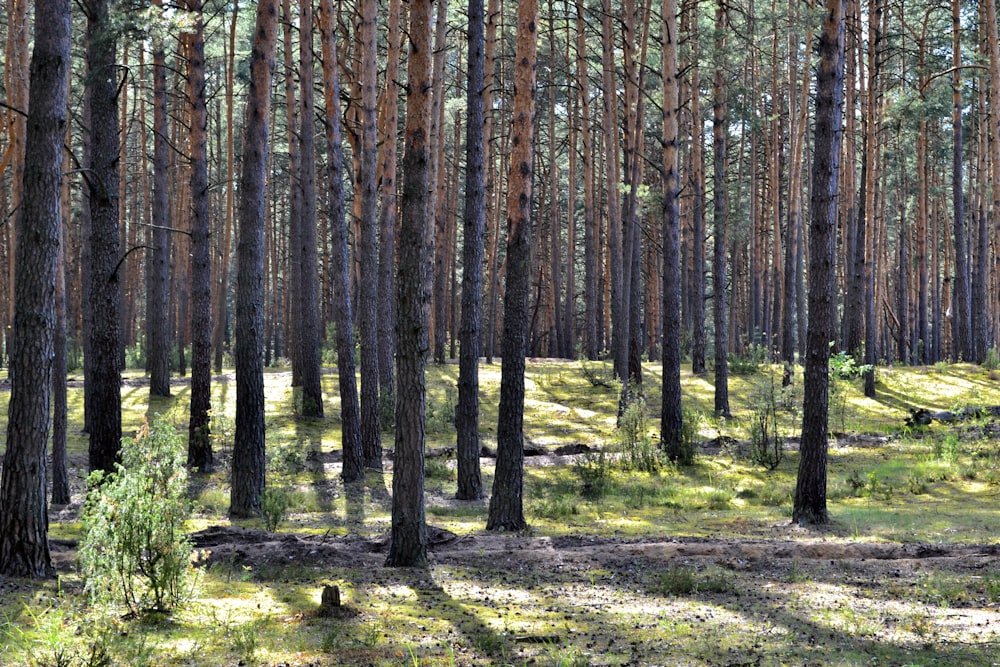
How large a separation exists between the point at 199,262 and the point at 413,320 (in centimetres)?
866

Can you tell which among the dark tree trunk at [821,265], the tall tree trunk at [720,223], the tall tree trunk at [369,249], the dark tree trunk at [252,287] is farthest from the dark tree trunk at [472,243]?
the tall tree trunk at [720,223]

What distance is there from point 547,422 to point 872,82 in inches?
462

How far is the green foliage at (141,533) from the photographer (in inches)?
242

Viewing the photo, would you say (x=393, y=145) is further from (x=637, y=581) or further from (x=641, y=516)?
(x=637, y=581)

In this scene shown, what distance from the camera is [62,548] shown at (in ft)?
30.5

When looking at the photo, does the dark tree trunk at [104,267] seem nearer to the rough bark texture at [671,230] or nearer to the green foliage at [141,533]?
the green foliage at [141,533]

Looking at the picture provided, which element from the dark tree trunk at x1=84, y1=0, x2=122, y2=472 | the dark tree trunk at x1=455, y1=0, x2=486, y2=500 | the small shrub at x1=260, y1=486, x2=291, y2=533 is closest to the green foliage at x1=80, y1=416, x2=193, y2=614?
the small shrub at x1=260, y1=486, x2=291, y2=533

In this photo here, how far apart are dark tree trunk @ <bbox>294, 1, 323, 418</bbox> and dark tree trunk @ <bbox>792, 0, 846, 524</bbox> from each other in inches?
392

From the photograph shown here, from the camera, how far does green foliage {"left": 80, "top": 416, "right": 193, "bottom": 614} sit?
20.1 ft

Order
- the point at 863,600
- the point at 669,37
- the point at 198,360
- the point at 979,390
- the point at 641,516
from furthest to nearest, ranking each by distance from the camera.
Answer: the point at 979,390 → the point at 669,37 → the point at 198,360 → the point at 641,516 → the point at 863,600

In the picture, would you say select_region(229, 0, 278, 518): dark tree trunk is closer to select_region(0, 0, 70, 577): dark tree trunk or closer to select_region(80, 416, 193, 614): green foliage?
select_region(0, 0, 70, 577): dark tree trunk

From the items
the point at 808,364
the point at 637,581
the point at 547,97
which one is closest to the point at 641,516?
the point at 808,364

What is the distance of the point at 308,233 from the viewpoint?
62.3 feet

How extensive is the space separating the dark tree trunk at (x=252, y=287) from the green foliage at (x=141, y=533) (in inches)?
183
